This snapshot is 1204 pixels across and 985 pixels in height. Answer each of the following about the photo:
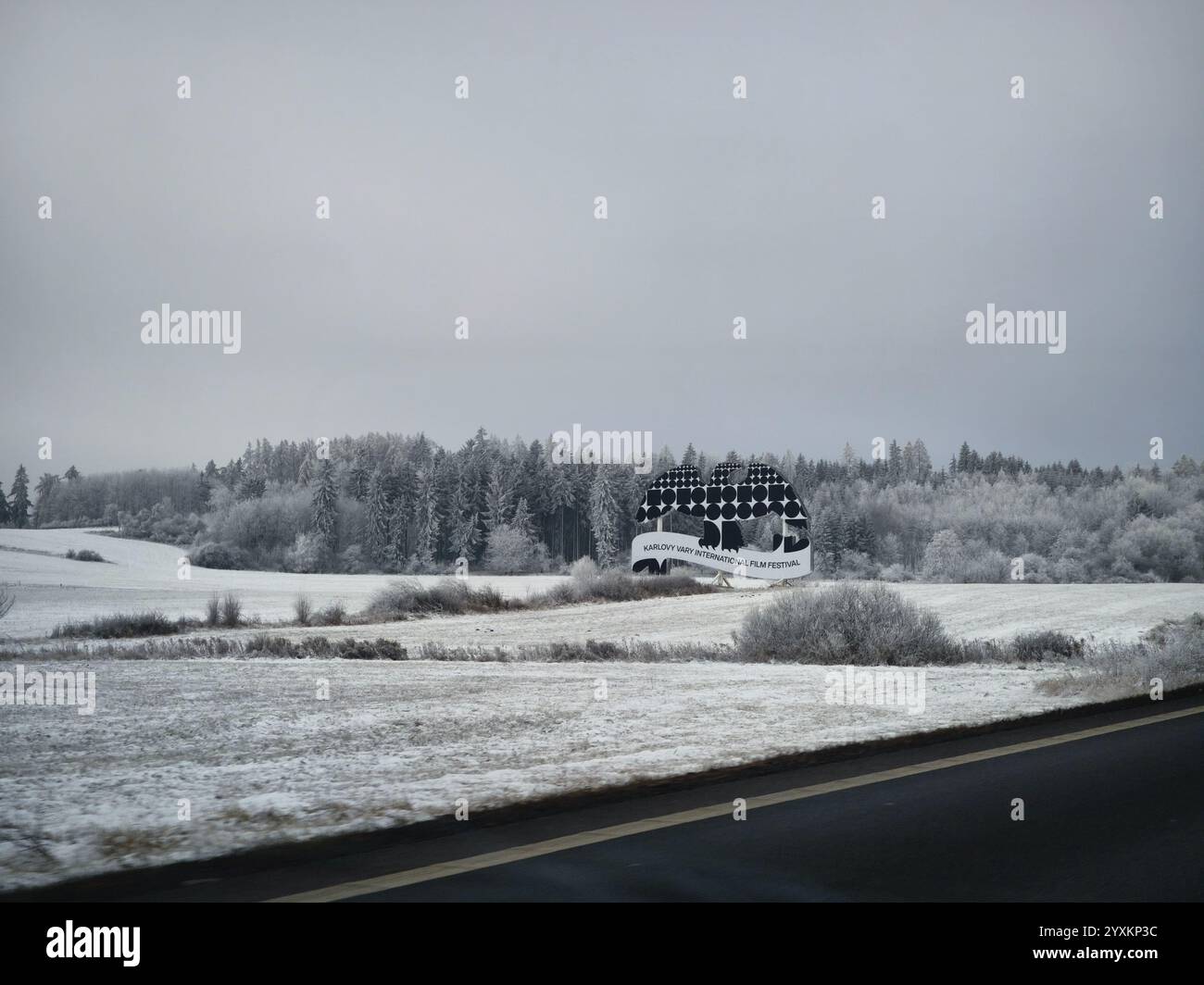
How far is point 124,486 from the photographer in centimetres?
9419

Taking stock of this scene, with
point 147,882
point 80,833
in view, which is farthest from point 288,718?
point 147,882

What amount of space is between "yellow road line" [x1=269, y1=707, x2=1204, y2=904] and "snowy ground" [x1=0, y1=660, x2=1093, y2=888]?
1.07 metres

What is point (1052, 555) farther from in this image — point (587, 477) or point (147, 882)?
point (147, 882)

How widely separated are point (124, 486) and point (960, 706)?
92.2 m

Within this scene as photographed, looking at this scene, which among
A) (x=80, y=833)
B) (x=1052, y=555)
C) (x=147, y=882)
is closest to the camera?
(x=147, y=882)

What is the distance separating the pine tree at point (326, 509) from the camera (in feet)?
292

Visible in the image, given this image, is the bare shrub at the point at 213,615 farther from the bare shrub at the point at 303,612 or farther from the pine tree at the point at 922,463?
the pine tree at the point at 922,463

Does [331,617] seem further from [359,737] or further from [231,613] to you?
[359,737]

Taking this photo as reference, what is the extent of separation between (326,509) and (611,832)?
86222 mm

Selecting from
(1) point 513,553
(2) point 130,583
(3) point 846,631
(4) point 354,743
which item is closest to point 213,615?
(3) point 846,631

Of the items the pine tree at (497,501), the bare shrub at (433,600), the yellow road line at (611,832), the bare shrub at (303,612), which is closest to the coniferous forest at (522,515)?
the pine tree at (497,501)

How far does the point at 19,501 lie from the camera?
299ft

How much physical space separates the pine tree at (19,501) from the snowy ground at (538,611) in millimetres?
15887

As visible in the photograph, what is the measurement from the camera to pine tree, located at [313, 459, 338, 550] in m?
88.9
